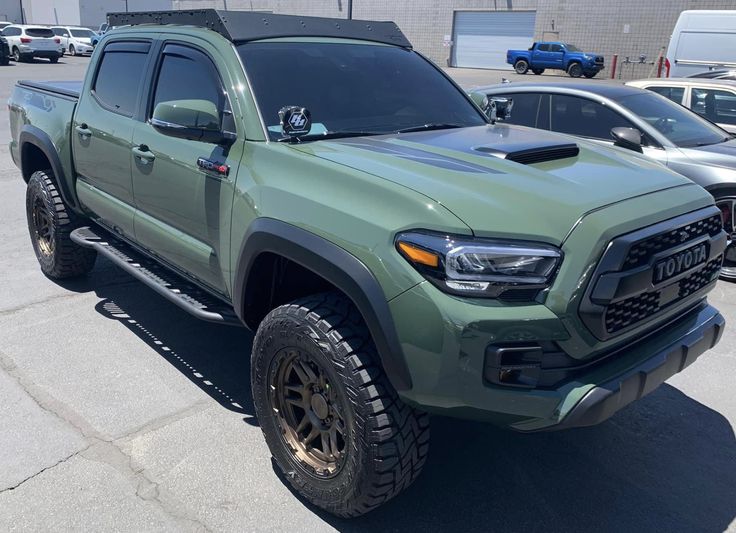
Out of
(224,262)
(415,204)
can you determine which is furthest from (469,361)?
(224,262)

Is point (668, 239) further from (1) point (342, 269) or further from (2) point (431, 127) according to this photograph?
(2) point (431, 127)

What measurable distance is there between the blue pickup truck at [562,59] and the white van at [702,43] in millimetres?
17291

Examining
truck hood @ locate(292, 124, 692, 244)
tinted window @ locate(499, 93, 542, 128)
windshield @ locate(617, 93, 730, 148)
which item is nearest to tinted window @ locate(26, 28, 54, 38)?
tinted window @ locate(499, 93, 542, 128)

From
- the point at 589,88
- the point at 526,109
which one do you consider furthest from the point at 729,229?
the point at 526,109

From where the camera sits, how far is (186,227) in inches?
141

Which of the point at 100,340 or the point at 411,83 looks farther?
the point at 100,340

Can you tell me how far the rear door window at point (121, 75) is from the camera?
4176mm

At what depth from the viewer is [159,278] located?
13.2 ft

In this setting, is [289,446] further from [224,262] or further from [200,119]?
[200,119]

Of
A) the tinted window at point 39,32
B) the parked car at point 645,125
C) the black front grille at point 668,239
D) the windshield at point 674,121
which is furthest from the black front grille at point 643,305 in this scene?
the tinted window at point 39,32

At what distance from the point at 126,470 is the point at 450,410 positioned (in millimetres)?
1627

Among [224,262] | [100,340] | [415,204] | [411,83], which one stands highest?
[411,83]

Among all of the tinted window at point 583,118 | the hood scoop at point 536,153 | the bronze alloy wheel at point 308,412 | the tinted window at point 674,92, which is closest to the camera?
the bronze alloy wheel at point 308,412

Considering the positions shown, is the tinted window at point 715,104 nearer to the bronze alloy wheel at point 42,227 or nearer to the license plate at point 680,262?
the license plate at point 680,262
